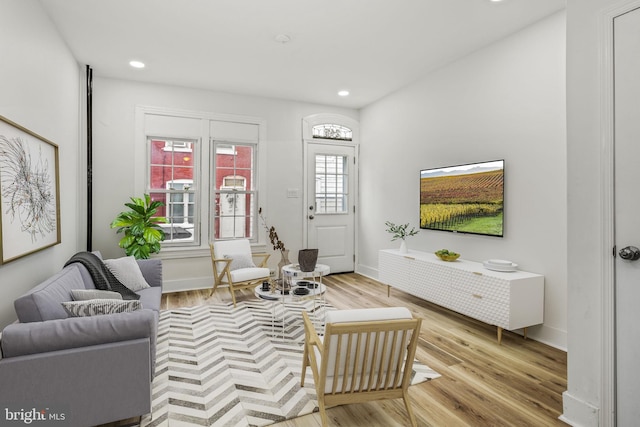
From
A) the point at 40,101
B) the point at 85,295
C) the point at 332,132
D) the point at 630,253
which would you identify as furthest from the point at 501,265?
the point at 40,101

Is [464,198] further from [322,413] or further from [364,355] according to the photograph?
[322,413]

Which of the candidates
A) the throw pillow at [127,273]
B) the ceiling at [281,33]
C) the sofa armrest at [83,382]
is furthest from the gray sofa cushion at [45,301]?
the ceiling at [281,33]

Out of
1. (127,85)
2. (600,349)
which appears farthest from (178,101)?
(600,349)

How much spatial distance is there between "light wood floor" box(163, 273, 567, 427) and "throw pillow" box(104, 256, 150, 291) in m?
2.08

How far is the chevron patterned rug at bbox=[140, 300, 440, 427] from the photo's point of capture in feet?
6.82

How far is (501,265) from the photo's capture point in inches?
127

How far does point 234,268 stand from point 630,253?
12.8 ft

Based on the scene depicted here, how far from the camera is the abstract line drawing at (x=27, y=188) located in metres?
2.29

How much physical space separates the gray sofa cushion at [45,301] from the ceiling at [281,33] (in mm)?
2376

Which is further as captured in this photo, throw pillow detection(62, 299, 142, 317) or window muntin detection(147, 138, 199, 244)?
window muntin detection(147, 138, 199, 244)

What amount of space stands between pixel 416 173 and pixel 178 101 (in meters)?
3.58

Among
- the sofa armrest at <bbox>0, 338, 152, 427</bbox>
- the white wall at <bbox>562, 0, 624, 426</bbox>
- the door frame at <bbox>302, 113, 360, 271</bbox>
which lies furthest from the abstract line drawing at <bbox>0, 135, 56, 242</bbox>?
the white wall at <bbox>562, 0, 624, 426</bbox>

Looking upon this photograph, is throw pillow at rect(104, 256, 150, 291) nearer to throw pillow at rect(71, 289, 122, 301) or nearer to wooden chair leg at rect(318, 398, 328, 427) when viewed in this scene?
throw pillow at rect(71, 289, 122, 301)

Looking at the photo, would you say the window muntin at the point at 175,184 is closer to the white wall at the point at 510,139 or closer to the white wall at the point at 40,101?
the white wall at the point at 40,101
